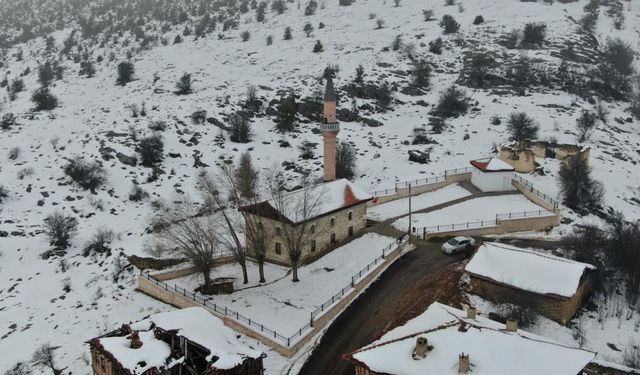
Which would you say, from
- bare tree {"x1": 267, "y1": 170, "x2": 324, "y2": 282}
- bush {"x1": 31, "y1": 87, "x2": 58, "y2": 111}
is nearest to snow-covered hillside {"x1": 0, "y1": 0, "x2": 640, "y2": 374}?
bush {"x1": 31, "y1": 87, "x2": 58, "y2": 111}

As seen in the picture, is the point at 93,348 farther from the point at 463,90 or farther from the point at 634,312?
the point at 463,90

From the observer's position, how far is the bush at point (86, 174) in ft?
166

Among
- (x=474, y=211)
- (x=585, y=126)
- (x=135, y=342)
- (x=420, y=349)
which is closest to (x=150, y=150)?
(x=474, y=211)

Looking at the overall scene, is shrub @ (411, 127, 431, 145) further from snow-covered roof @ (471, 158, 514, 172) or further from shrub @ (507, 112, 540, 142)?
snow-covered roof @ (471, 158, 514, 172)

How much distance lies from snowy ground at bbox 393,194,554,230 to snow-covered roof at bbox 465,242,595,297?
9237 millimetres

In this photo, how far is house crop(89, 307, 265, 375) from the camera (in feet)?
70.0

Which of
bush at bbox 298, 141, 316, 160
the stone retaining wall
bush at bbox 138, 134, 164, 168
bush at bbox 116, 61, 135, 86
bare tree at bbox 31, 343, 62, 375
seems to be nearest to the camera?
the stone retaining wall

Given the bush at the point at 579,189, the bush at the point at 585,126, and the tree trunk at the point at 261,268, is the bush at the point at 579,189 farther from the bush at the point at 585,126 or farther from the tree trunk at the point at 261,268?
the tree trunk at the point at 261,268

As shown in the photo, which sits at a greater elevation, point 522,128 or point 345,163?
point 522,128

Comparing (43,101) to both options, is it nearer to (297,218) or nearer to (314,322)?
(297,218)

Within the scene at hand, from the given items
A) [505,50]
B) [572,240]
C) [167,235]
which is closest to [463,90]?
[505,50]

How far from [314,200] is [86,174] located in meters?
26.1

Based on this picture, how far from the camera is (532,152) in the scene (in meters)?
51.8

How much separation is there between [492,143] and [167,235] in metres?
41.7
